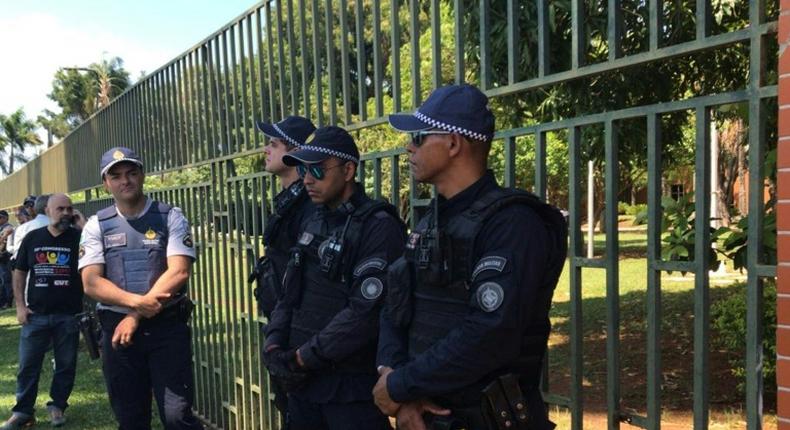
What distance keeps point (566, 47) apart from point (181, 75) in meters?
2.97

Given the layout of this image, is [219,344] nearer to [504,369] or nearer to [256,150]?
[256,150]

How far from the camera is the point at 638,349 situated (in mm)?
7953

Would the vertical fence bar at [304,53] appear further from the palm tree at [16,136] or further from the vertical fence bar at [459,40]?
the palm tree at [16,136]

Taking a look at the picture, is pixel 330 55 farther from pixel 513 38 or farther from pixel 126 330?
pixel 126 330

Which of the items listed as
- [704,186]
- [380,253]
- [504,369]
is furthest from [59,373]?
[704,186]

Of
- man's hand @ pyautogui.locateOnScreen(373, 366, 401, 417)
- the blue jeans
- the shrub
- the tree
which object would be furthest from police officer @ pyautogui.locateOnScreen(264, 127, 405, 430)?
the tree

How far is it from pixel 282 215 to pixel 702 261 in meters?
1.86

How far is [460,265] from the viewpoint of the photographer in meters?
2.04

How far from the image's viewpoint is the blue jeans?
5.68 meters

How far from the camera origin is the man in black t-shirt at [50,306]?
5695 millimetres

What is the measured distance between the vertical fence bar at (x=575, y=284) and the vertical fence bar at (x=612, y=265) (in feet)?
0.43

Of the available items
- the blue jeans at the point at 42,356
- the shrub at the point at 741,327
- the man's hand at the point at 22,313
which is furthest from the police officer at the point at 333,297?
the man's hand at the point at 22,313

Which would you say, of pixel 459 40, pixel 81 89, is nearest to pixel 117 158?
pixel 459 40

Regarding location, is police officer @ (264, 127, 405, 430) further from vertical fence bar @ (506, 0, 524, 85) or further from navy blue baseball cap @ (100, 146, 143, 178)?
navy blue baseball cap @ (100, 146, 143, 178)
